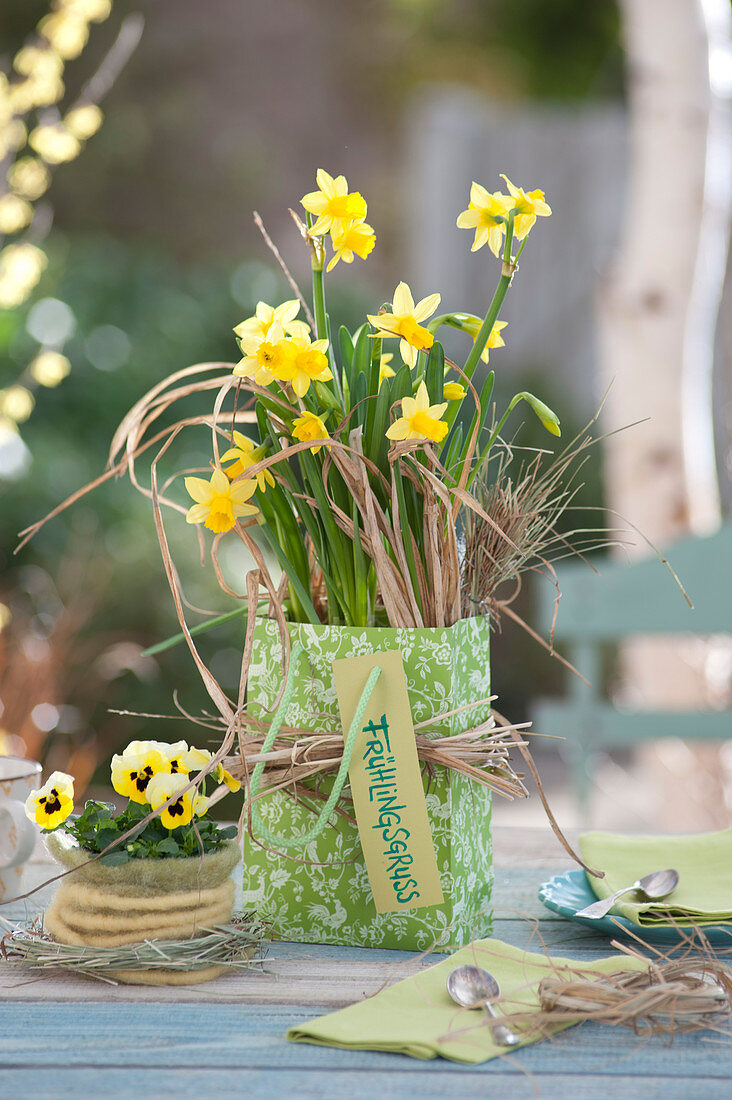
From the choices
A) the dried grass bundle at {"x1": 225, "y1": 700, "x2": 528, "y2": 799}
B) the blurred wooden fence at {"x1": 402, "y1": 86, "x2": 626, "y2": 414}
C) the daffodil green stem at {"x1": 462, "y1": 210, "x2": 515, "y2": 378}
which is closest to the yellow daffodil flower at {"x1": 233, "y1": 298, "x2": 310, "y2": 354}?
the daffodil green stem at {"x1": 462, "y1": 210, "x2": 515, "y2": 378}

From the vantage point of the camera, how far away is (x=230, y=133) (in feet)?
16.7

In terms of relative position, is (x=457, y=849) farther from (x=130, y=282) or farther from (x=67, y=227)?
(x=67, y=227)

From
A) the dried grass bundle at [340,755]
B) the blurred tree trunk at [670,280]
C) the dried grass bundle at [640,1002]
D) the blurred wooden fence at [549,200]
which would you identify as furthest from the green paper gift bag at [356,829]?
the blurred wooden fence at [549,200]

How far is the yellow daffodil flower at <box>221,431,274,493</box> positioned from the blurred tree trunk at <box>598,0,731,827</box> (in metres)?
1.71

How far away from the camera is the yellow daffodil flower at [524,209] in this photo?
26.0 inches

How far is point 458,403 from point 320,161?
5.33 m

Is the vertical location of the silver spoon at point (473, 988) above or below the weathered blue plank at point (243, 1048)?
above

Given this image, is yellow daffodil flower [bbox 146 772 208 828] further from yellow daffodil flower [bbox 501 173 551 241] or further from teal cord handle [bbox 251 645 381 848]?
yellow daffodil flower [bbox 501 173 551 241]

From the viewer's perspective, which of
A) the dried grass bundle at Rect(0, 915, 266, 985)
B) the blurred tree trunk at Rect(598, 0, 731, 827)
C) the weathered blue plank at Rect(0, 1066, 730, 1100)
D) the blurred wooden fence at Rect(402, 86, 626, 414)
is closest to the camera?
the weathered blue plank at Rect(0, 1066, 730, 1100)

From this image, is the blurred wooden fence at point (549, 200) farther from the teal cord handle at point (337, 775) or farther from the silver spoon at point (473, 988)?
the silver spoon at point (473, 988)

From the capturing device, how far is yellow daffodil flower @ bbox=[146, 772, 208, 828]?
638 mm

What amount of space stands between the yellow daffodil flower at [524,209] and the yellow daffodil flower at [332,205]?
0.10 metres

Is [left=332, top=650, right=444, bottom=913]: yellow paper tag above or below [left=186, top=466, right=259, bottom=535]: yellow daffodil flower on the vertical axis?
below

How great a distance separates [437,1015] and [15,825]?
335 millimetres
